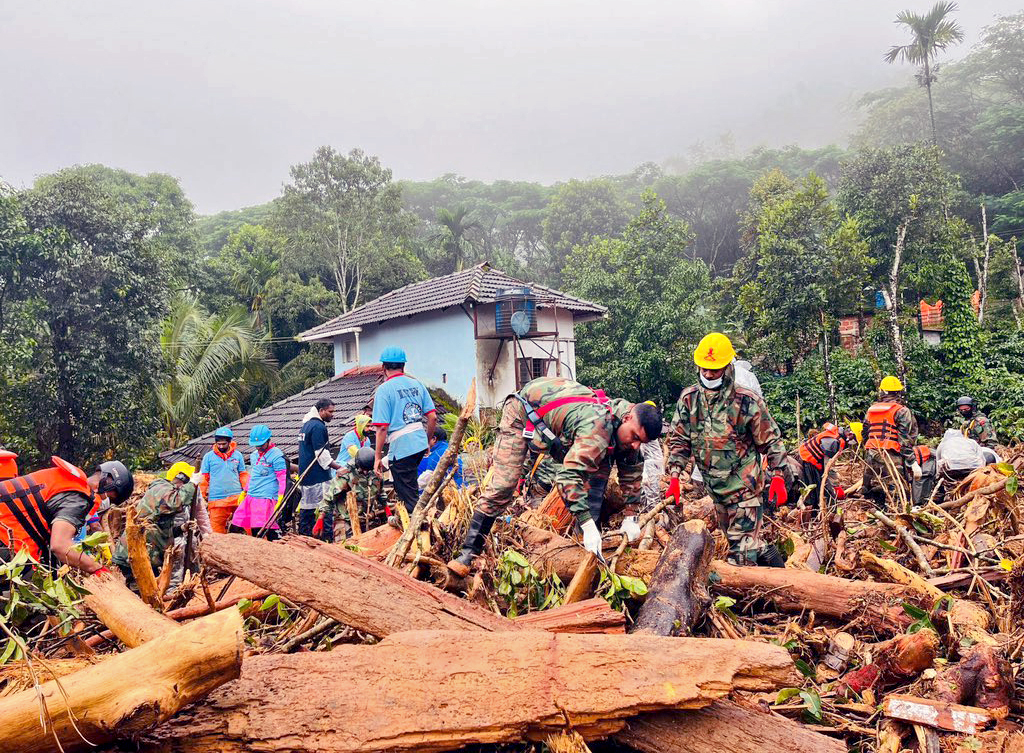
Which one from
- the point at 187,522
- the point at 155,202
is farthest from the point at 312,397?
the point at 155,202

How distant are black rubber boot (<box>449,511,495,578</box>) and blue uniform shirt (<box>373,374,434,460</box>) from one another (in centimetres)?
192

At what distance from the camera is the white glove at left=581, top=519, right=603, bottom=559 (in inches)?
154

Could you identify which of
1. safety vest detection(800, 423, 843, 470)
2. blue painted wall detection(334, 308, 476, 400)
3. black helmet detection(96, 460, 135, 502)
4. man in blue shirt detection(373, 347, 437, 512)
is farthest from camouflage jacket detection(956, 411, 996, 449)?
black helmet detection(96, 460, 135, 502)

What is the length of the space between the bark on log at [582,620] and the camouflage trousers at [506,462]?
102 cm

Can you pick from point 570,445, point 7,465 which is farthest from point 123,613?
point 570,445

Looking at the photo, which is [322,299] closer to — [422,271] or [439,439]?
[422,271]

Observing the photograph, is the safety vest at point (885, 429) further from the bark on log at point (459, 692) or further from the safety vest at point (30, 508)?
the safety vest at point (30, 508)

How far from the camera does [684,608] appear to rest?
3.43 metres

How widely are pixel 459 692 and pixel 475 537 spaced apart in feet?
5.61

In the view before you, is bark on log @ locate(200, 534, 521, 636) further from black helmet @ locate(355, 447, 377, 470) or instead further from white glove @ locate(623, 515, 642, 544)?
black helmet @ locate(355, 447, 377, 470)

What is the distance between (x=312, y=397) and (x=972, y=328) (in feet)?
55.8

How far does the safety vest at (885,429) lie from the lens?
26.3 feet

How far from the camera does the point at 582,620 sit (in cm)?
310

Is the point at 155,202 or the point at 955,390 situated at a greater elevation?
the point at 155,202
